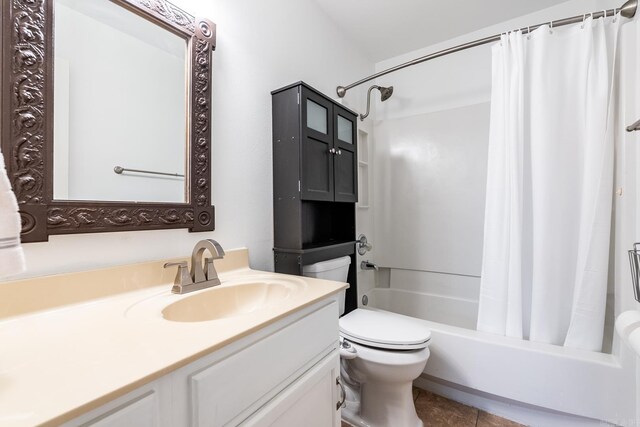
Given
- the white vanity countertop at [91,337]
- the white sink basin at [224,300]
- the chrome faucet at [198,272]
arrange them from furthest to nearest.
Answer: the chrome faucet at [198,272], the white sink basin at [224,300], the white vanity countertop at [91,337]

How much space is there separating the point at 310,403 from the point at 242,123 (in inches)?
42.8

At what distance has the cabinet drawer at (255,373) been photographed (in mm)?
513

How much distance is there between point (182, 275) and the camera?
88cm

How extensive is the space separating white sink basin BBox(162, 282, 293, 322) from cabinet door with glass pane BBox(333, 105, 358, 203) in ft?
2.16

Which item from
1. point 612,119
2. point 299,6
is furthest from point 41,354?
point 612,119

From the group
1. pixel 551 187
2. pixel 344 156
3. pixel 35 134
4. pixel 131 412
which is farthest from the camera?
pixel 344 156

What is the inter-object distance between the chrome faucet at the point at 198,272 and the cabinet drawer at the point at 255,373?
35cm

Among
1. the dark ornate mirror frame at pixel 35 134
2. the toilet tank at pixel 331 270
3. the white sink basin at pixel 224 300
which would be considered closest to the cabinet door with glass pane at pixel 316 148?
the toilet tank at pixel 331 270

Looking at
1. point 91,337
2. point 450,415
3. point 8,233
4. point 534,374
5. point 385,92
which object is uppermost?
point 385,92

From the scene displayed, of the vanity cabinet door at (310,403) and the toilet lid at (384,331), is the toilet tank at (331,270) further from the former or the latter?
the vanity cabinet door at (310,403)

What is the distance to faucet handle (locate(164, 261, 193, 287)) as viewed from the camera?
0.88 metres

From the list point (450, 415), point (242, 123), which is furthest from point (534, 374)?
point (242, 123)

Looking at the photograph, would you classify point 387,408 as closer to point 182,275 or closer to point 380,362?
point 380,362

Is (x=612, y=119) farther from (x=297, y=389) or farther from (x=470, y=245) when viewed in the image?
(x=297, y=389)
